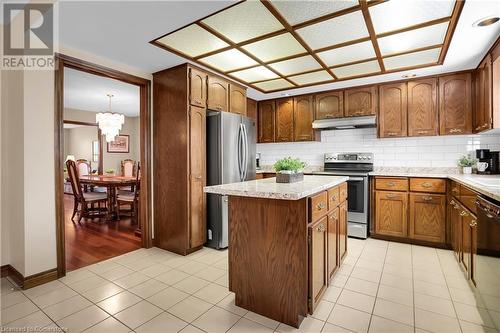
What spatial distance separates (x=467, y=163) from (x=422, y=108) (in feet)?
3.15

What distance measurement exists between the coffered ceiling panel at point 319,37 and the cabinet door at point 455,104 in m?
0.57

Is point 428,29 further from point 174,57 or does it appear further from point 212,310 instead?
point 212,310

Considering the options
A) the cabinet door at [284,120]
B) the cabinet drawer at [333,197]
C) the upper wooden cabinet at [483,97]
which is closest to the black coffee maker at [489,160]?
the upper wooden cabinet at [483,97]

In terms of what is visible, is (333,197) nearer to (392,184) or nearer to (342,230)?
(342,230)

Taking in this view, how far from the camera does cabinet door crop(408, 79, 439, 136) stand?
11.7ft

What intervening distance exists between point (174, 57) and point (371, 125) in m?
3.03

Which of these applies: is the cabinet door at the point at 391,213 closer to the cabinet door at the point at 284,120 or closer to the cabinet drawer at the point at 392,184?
the cabinet drawer at the point at 392,184

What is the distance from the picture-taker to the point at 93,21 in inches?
85.7

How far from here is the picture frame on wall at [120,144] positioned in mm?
7840

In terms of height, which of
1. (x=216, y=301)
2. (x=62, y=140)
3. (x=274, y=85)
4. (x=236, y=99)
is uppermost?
(x=274, y=85)

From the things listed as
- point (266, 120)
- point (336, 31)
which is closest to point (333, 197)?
point (336, 31)

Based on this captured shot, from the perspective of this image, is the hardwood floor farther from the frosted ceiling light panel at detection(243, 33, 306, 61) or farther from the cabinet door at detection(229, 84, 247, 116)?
the frosted ceiling light panel at detection(243, 33, 306, 61)

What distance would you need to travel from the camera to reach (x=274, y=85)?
161 inches

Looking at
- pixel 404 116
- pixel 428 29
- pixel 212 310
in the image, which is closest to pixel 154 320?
pixel 212 310
